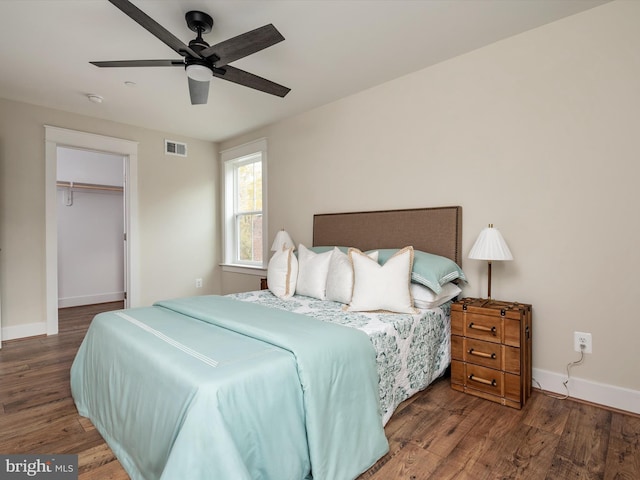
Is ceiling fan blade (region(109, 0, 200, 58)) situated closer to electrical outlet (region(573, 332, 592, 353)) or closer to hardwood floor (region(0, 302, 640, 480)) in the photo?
hardwood floor (region(0, 302, 640, 480))

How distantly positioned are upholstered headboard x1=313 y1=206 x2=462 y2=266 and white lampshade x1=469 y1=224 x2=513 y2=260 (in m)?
0.33

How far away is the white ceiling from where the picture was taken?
2051mm

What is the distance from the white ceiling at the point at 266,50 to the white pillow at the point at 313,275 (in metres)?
1.59

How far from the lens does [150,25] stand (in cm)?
165

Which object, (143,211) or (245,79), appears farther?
(143,211)

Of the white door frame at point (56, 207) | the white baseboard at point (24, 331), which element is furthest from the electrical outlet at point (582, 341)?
the white baseboard at point (24, 331)

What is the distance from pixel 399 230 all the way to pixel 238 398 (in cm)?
209

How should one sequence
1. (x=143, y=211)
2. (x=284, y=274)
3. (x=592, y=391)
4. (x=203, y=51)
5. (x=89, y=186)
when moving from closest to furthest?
(x=203, y=51), (x=592, y=391), (x=284, y=274), (x=143, y=211), (x=89, y=186)

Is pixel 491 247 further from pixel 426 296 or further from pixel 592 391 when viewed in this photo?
pixel 592 391

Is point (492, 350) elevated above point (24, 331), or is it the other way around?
point (492, 350)

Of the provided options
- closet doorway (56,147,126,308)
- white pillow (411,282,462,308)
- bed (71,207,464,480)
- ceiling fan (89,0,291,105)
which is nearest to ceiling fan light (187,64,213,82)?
ceiling fan (89,0,291,105)

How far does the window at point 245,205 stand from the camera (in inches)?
179

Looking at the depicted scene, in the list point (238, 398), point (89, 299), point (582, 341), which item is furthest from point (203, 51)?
point (89, 299)

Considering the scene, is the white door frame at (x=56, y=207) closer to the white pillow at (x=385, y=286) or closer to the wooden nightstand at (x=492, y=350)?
the white pillow at (x=385, y=286)
